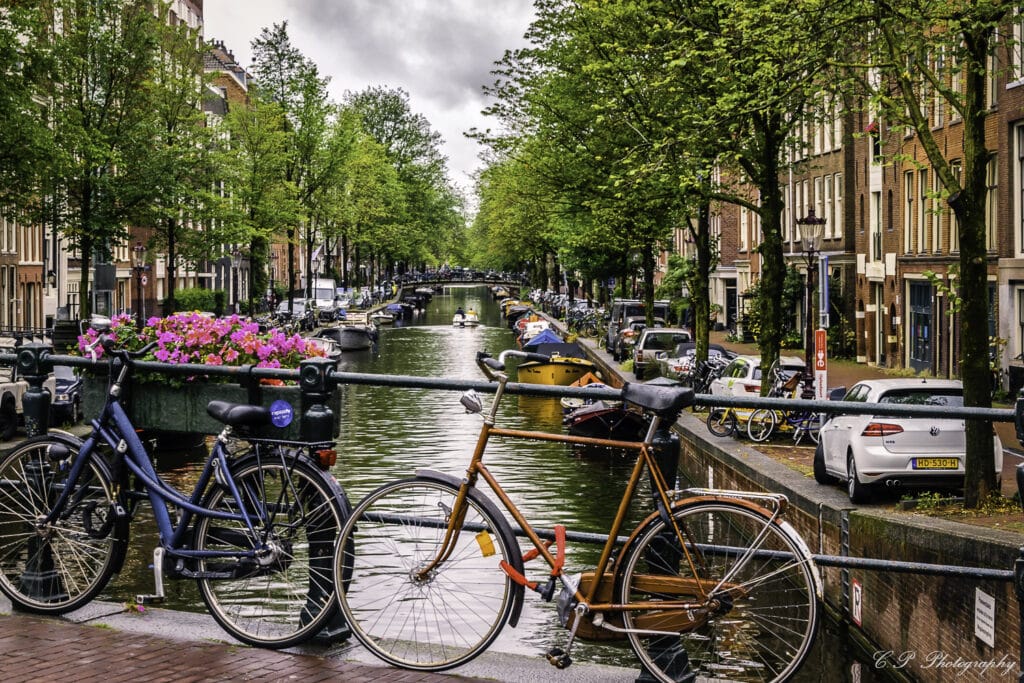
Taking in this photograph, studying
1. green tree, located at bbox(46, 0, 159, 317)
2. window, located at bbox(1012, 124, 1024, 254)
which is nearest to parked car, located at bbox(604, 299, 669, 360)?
green tree, located at bbox(46, 0, 159, 317)

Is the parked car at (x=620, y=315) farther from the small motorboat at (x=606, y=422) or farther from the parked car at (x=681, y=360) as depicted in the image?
the small motorboat at (x=606, y=422)

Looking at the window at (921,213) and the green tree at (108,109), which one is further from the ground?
the green tree at (108,109)

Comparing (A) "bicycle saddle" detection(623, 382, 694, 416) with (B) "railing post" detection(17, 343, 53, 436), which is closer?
(A) "bicycle saddle" detection(623, 382, 694, 416)

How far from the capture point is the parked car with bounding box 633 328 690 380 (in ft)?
135

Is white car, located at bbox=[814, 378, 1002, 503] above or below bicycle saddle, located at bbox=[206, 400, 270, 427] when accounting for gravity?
below

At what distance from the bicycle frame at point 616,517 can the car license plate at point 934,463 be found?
11.4m

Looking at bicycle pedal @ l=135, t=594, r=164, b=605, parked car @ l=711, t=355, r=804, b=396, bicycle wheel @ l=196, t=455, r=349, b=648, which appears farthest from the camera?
parked car @ l=711, t=355, r=804, b=396

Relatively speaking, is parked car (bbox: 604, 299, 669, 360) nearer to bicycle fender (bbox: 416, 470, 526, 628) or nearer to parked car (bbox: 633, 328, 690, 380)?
parked car (bbox: 633, 328, 690, 380)

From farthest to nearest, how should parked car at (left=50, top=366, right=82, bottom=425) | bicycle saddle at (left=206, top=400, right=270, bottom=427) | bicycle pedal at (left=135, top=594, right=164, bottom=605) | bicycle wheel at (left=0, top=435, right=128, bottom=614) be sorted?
parked car at (left=50, top=366, right=82, bottom=425) < bicycle wheel at (left=0, top=435, right=128, bottom=614) < bicycle pedal at (left=135, top=594, right=164, bottom=605) < bicycle saddle at (left=206, top=400, right=270, bottom=427)

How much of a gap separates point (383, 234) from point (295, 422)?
90.0 meters

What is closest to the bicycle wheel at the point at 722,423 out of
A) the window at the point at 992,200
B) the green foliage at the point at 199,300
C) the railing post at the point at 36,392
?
the window at the point at 992,200

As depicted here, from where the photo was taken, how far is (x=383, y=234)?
95.6 metres

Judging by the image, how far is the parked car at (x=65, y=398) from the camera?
24641 mm

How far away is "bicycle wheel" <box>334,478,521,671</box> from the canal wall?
2.88 m
